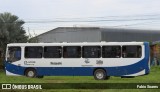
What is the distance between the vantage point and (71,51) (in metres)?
31.0

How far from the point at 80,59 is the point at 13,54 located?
5039mm


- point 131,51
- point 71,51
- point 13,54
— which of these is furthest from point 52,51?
point 131,51

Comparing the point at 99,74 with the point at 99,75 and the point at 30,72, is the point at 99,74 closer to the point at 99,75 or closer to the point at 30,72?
the point at 99,75

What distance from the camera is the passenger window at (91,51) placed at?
3034 centimetres

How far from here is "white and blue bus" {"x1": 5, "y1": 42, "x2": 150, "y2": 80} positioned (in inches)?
1180

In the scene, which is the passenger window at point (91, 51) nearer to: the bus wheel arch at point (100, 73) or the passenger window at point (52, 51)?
the bus wheel arch at point (100, 73)

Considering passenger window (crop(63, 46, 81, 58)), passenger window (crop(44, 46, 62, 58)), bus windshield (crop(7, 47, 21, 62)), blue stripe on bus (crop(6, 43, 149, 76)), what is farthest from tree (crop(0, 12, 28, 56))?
passenger window (crop(63, 46, 81, 58))

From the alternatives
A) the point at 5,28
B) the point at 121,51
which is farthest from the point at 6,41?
the point at 121,51

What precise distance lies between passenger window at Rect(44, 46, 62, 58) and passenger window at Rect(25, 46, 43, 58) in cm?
37

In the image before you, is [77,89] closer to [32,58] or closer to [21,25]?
[32,58]

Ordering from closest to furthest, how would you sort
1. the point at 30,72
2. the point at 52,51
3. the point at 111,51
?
the point at 111,51 → the point at 52,51 → the point at 30,72

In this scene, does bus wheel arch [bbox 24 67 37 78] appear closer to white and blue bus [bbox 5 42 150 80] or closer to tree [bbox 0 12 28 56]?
white and blue bus [bbox 5 42 150 80]

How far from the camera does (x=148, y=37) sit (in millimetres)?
77375

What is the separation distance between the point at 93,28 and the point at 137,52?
41.9m
